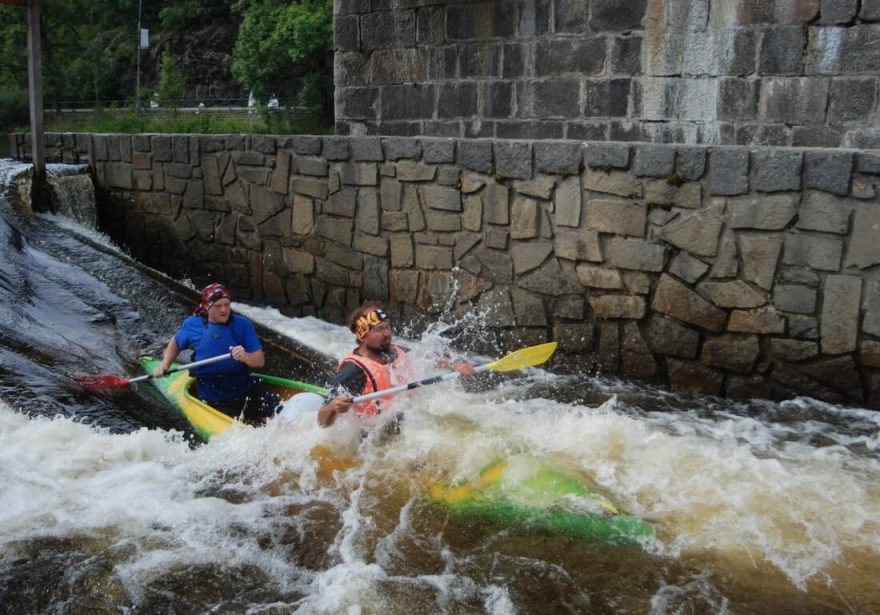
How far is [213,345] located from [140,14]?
25.1m

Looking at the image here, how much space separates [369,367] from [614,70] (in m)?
3.51

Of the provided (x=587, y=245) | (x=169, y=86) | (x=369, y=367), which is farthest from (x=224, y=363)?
(x=169, y=86)

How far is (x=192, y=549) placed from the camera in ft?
13.3

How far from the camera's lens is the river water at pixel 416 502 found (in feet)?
12.3

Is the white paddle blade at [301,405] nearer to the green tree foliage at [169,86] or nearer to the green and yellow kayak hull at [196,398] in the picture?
the green and yellow kayak hull at [196,398]

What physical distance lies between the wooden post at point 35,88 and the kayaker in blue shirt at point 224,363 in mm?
4713

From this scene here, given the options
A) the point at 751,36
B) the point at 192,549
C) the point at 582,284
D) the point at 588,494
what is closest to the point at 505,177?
the point at 582,284

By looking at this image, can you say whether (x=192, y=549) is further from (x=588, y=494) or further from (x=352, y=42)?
(x=352, y=42)

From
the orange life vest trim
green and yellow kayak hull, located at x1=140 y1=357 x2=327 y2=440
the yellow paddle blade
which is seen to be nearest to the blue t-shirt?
green and yellow kayak hull, located at x1=140 y1=357 x2=327 y2=440

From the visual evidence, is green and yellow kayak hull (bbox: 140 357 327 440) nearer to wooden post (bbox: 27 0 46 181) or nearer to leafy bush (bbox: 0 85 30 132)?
wooden post (bbox: 27 0 46 181)

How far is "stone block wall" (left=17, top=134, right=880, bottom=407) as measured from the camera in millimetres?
5402

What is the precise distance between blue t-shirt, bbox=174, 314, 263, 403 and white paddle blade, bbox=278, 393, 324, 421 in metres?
0.50

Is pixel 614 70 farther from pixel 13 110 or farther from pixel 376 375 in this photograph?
pixel 13 110

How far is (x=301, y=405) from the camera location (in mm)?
5309
